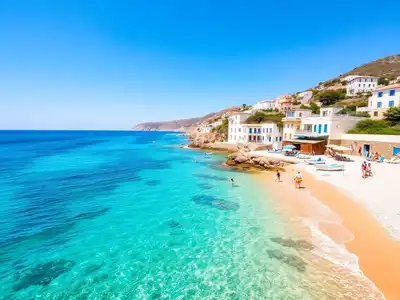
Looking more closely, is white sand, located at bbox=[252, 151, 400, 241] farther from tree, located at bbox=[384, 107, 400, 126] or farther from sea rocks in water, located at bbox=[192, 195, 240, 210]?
tree, located at bbox=[384, 107, 400, 126]

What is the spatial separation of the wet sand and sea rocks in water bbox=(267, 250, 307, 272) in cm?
217

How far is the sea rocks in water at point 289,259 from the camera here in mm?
8617

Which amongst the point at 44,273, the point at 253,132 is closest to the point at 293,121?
the point at 253,132

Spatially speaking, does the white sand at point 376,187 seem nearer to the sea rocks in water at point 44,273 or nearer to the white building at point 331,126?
the white building at point 331,126

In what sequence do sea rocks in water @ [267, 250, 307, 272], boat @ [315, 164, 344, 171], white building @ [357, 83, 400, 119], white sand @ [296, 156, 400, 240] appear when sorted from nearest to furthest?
sea rocks in water @ [267, 250, 307, 272] < white sand @ [296, 156, 400, 240] < boat @ [315, 164, 344, 171] < white building @ [357, 83, 400, 119]

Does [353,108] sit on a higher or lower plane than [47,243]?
higher

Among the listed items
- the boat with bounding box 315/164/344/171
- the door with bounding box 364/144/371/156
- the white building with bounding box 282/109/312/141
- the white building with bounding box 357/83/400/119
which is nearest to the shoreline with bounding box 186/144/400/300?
the boat with bounding box 315/164/344/171

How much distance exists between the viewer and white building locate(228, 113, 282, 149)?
52406 millimetres

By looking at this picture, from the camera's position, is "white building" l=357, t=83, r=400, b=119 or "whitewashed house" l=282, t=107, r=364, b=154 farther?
"white building" l=357, t=83, r=400, b=119

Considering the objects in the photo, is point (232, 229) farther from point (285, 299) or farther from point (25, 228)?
point (25, 228)

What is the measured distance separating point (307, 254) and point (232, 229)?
157 inches

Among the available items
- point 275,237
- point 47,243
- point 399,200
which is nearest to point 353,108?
point 399,200

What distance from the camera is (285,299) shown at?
705cm

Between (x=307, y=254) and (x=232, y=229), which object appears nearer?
(x=307, y=254)
